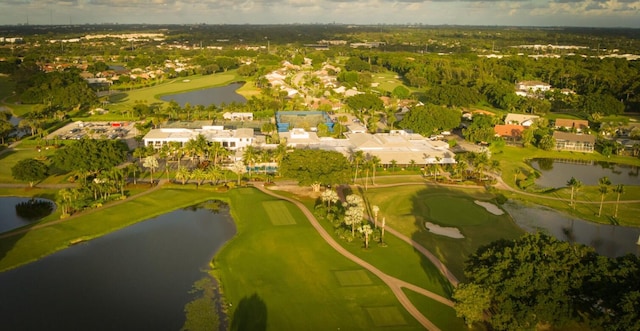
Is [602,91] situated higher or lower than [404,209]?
higher

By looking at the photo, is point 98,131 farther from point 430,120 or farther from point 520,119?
point 520,119

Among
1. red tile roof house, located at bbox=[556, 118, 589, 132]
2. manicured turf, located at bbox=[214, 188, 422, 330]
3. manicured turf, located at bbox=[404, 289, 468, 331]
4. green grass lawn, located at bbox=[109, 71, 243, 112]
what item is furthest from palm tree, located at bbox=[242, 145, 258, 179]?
red tile roof house, located at bbox=[556, 118, 589, 132]

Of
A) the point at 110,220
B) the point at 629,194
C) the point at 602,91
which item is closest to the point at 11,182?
the point at 110,220

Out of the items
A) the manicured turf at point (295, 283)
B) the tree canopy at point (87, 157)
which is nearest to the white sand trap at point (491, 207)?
the manicured turf at point (295, 283)

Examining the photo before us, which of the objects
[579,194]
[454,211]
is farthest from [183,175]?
[579,194]

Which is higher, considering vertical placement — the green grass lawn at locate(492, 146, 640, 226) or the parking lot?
the parking lot

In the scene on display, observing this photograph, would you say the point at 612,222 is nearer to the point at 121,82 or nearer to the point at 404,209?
the point at 404,209

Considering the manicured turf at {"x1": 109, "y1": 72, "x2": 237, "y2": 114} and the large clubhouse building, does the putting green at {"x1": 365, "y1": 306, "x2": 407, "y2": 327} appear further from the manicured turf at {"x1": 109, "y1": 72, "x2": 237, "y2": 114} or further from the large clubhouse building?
the manicured turf at {"x1": 109, "y1": 72, "x2": 237, "y2": 114}
